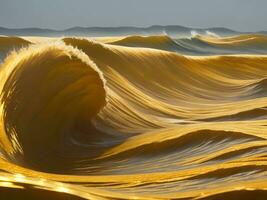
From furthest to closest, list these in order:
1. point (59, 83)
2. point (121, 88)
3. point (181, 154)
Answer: point (121, 88) → point (59, 83) → point (181, 154)

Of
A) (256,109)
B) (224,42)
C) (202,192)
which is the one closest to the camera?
(202,192)

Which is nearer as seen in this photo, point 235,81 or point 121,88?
point 121,88

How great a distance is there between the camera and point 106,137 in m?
1.23

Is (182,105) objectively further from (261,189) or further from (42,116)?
(261,189)

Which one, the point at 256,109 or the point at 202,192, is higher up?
the point at 256,109

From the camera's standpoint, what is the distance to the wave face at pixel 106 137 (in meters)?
0.73

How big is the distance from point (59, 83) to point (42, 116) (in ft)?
0.34

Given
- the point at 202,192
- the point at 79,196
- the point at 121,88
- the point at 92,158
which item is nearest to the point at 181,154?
the point at 92,158

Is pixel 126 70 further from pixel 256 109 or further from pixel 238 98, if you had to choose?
pixel 256 109

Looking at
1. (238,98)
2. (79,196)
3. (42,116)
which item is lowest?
(79,196)

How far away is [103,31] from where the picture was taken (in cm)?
644

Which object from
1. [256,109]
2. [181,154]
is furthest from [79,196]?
[256,109]

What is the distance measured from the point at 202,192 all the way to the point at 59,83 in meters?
0.52

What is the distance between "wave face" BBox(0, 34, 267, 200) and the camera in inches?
28.9
